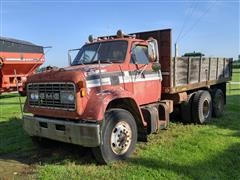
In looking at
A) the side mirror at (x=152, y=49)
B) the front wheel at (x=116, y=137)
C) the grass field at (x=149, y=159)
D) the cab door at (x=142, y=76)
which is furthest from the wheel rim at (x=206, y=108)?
the front wheel at (x=116, y=137)

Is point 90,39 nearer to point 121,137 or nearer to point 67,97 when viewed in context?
point 67,97

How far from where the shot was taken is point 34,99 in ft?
22.3

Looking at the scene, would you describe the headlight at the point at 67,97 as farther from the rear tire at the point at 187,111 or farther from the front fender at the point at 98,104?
the rear tire at the point at 187,111

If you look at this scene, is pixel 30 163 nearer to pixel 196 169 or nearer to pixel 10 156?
pixel 10 156

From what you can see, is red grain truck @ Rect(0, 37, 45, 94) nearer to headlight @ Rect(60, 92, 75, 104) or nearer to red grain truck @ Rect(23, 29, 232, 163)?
red grain truck @ Rect(23, 29, 232, 163)

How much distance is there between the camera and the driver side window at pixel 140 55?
7.39 m

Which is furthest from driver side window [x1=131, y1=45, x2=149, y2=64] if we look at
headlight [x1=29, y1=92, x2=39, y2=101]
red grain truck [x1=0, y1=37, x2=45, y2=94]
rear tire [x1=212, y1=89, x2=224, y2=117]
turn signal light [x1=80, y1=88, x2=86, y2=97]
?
red grain truck [x1=0, y1=37, x2=45, y2=94]

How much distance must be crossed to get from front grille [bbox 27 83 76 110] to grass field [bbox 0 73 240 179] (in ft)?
3.53

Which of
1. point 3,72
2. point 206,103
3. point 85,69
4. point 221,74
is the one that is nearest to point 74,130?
point 85,69

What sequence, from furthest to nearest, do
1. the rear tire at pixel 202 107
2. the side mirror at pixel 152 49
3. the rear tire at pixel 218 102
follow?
1. the rear tire at pixel 218 102
2. the rear tire at pixel 202 107
3. the side mirror at pixel 152 49

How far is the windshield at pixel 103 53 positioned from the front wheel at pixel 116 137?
1323 millimetres

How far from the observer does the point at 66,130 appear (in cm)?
604

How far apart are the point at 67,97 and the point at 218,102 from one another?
6650 millimetres

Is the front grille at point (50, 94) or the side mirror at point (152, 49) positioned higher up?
the side mirror at point (152, 49)
